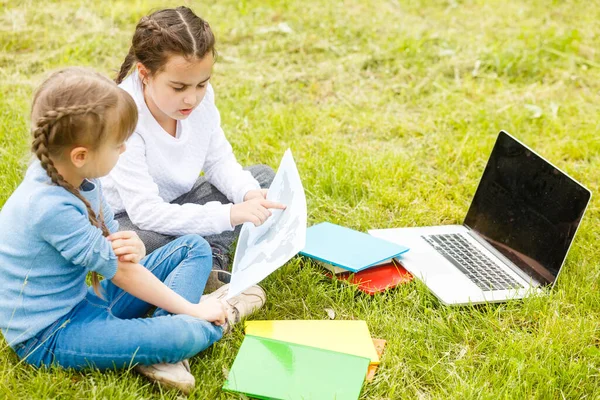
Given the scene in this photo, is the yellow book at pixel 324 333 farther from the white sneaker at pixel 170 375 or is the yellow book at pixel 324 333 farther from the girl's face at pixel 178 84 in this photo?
the girl's face at pixel 178 84

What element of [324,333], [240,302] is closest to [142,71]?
[240,302]

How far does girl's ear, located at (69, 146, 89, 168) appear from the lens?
6.02 ft

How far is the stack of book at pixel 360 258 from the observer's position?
2582 mm

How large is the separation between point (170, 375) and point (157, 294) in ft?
0.80

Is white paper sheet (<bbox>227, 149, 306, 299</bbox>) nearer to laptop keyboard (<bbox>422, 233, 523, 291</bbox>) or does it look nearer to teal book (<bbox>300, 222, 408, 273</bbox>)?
teal book (<bbox>300, 222, 408, 273</bbox>)

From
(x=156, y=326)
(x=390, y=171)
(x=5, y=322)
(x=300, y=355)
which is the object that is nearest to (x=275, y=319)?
(x=300, y=355)

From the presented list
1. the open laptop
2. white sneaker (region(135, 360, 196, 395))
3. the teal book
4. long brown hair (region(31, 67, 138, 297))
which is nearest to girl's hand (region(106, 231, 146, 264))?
long brown hair (region(31, 67, 138, 297))

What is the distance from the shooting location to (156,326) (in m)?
2.00

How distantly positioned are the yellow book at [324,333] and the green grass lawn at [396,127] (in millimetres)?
76

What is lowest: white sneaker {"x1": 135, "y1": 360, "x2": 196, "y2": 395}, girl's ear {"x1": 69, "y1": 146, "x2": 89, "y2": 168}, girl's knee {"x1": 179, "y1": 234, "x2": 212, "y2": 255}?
white sneaker {"x1": 135, "y1": 360, "x2": 196, "y2": 395}

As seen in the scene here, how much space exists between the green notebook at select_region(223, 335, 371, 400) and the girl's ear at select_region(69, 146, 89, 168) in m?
0.76

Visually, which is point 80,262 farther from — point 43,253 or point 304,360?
point 304,360

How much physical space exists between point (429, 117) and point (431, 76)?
0.56 m

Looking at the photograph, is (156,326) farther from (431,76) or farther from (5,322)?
(431,76)
